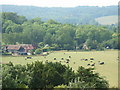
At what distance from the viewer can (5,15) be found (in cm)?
6594

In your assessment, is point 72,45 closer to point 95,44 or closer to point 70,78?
point 95,44

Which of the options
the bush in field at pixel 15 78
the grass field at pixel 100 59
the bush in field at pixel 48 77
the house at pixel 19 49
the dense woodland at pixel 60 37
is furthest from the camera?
the dense woodland at pixel 60 37

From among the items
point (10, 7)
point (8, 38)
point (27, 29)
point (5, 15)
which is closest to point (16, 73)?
point (8, 38)

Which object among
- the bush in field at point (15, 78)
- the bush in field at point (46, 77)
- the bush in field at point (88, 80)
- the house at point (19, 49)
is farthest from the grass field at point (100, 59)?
the house at point (19, 49)

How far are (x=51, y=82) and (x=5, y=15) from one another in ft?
Result: 183

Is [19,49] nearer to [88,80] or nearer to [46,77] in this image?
[46,77]

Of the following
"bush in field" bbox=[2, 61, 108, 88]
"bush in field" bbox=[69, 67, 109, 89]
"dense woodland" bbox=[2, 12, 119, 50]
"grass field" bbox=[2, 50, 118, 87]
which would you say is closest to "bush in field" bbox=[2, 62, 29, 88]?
"bush in field" bbox=[2, 61, 108, 88]

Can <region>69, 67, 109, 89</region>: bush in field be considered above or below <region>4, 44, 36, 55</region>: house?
above

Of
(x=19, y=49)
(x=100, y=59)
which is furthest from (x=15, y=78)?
(x=19, y=49)

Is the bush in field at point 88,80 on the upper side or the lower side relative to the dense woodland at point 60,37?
lower

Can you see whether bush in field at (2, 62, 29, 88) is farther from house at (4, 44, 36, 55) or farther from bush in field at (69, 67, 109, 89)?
house at (4, 44, 36, 55)

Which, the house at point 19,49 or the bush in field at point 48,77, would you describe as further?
the house at point 19,49

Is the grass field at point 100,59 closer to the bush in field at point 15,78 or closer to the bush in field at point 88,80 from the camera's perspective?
the bush in field at point 88,80

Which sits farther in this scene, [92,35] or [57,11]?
[57,11]
